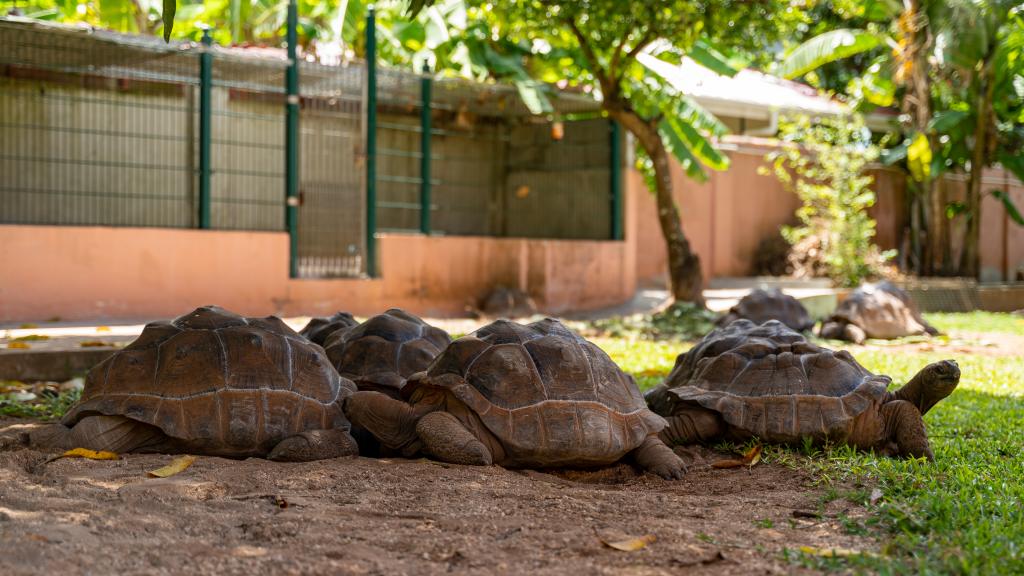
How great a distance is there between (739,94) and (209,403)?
1861cm

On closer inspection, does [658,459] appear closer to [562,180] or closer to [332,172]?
[332,172]

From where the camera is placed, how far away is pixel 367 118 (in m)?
13.4

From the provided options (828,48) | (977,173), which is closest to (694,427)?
(828,48)

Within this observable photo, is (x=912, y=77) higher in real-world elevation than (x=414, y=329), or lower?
higher

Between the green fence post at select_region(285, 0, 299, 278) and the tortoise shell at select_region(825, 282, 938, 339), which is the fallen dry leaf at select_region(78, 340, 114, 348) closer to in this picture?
the green fence post at select_region(285, 0, 299, 278)

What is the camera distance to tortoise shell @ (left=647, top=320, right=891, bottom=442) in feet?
17.0

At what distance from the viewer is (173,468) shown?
14.2 ft

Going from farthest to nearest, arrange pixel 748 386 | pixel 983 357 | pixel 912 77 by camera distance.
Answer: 1. pixel 912 77
2. pixel 983 357
3. pixel 748 386

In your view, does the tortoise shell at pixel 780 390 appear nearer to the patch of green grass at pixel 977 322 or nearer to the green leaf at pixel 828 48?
the patch of green grass at pixel 977 322

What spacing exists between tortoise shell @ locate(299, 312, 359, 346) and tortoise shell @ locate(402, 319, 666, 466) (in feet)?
4.78

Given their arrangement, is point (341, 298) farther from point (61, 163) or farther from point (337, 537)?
point (337, 537)

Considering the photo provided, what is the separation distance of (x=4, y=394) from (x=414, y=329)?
277cm

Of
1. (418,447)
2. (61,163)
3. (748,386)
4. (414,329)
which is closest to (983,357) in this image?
(748,386)

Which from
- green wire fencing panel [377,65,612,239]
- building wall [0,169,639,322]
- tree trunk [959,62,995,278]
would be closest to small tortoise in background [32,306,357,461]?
building wall [0,169,639,322]
